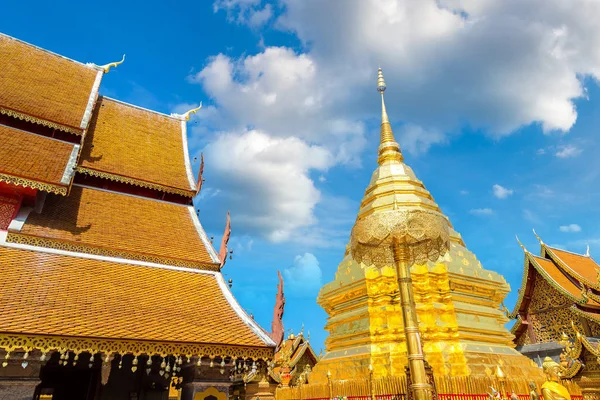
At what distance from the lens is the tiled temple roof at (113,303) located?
218 inches

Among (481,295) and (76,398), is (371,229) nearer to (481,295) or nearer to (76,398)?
(481,295)

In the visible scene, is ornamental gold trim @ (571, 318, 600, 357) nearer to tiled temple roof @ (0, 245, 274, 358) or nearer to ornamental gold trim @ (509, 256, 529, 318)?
ornamental gold trim @ (509, 256, 529, 318)

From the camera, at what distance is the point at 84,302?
607 cm

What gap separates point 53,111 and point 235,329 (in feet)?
24.5

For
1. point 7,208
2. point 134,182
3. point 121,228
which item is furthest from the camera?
point 134,182

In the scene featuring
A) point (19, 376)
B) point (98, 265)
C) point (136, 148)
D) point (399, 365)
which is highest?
point (136, 148)

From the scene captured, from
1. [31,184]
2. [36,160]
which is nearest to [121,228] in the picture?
[31,184]

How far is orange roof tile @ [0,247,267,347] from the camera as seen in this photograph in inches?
218

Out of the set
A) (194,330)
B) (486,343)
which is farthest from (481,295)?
(194,330)

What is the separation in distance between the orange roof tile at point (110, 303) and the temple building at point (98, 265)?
24 mm

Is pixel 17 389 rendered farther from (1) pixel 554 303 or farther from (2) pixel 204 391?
(1) pixel 554 303

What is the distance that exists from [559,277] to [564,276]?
39 centimetres

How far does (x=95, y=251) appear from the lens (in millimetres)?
7500

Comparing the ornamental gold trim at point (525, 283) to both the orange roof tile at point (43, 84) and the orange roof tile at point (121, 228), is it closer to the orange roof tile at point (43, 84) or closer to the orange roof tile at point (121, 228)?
the orange roof tile at point (121, 228)
